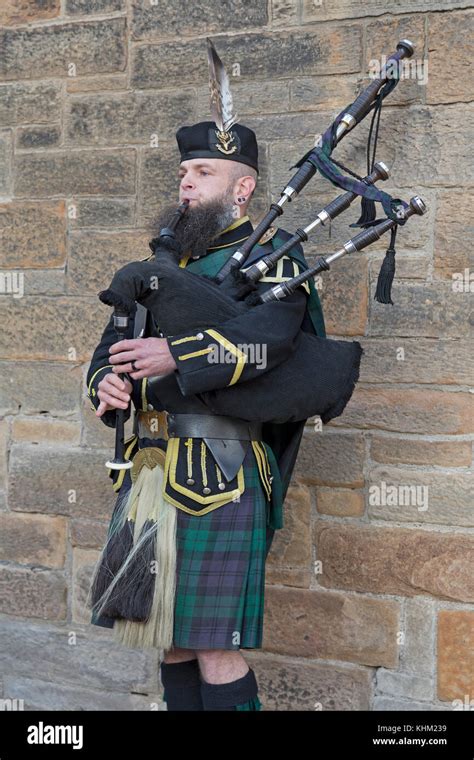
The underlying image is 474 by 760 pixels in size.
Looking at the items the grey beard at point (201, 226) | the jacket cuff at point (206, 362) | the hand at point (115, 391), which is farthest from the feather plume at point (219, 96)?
the hand at point (115, 391)

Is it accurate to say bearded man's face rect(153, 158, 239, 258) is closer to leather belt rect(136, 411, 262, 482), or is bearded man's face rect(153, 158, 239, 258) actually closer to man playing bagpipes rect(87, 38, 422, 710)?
man playing bagpipes rect(87, 38, 422, 710)

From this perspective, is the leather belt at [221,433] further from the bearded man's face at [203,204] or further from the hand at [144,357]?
the bearded man's face at [203,204]

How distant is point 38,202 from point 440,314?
1611 mm

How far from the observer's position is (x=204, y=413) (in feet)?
9.41

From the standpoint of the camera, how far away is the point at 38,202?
3826mm

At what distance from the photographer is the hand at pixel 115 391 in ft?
9.30

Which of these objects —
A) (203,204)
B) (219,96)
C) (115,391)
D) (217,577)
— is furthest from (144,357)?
(219,96)

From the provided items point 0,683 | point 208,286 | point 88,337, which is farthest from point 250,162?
point 0,683

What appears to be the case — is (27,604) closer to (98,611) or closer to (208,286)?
(98,611)

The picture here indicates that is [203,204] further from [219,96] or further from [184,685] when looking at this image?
[184,685]

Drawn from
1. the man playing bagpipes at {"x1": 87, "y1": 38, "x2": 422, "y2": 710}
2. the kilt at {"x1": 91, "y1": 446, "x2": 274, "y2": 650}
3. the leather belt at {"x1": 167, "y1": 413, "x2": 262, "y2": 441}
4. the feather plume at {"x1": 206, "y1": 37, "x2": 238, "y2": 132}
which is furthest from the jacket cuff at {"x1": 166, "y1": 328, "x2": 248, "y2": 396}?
the feather plume at {"x1": 206, "y1": 37, "x2": 238, "y2": 132}

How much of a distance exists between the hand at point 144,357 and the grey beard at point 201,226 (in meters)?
0.35

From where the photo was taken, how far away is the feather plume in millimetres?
3020

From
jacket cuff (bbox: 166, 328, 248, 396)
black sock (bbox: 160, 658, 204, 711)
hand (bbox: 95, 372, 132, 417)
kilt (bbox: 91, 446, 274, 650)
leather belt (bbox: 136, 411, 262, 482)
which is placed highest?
jacket cuff (bbox: 166, 328, 248, 396)
